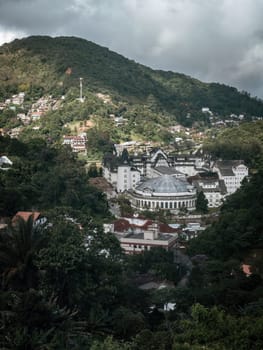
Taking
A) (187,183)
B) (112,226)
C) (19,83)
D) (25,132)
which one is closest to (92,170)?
(187,183)

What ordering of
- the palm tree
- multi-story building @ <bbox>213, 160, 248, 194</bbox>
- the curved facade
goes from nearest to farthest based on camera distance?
the palm tree
the curved facade
multi-story building @ <bbox>213, 160, 248, 194</bbox>

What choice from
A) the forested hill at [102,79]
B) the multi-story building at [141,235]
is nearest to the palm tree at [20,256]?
the multi-story building at [141,235]

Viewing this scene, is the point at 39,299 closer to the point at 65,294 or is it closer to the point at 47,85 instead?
the point at 65,294

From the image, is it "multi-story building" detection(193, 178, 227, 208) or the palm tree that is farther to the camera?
"multi-story building" detection(193, 178, 227, 208)

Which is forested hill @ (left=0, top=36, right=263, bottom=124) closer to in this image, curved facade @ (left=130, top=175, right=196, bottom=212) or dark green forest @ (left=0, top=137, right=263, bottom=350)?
curved facade @ (left=130, top=175, right=196, bottom=212)

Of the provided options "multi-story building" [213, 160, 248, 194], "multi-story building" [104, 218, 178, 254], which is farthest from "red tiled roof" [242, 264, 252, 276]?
"multi-story building" [213, 160, 248, 194]

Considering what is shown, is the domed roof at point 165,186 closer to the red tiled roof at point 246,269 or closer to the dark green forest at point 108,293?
the dark green forest at point 108,293

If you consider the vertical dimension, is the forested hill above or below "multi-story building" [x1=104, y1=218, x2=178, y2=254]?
above
